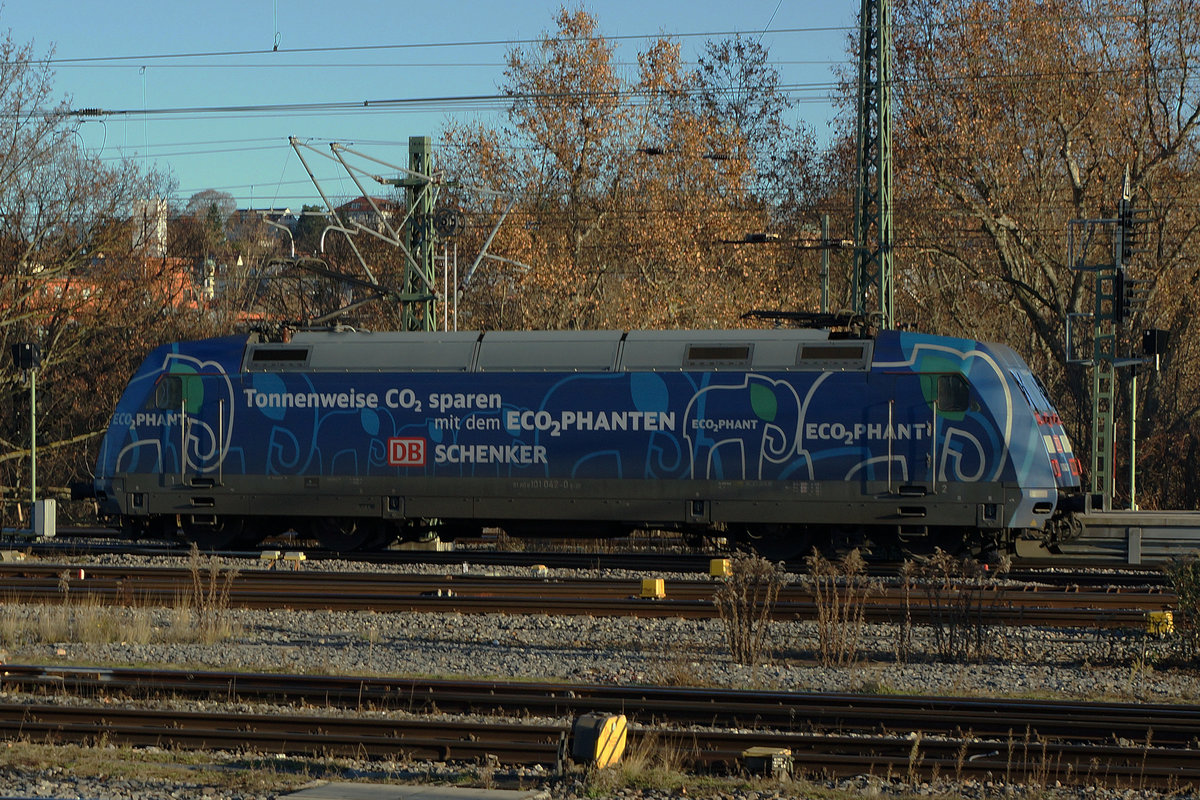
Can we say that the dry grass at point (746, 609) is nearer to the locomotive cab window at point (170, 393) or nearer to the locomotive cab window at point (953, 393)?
the locomotive cab window at point (953, 393)

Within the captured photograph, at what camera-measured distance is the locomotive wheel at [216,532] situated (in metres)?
Result: 21.8

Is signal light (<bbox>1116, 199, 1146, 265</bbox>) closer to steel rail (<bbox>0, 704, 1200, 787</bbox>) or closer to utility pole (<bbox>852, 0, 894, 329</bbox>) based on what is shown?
utility pole (<bbox>852, 0, 894, 329</bbox>)

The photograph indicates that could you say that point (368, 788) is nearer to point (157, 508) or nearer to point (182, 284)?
point (157, 508)

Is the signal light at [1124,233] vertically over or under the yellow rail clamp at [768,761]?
over

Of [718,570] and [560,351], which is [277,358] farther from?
[718,570]

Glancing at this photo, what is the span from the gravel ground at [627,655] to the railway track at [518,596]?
1.56 feet

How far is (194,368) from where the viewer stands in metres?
21.3

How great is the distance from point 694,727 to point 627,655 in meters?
3.12

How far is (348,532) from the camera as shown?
70.7 ft

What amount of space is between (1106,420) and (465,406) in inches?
528

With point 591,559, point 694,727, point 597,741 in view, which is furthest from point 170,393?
point 597,741

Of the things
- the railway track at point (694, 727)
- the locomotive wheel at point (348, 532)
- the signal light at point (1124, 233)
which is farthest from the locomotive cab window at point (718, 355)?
the signal light at point (1124, 233)

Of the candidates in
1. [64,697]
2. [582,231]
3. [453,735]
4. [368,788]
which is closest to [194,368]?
[64,697]

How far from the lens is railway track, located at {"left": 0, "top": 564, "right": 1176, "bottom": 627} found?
48.9 feet
